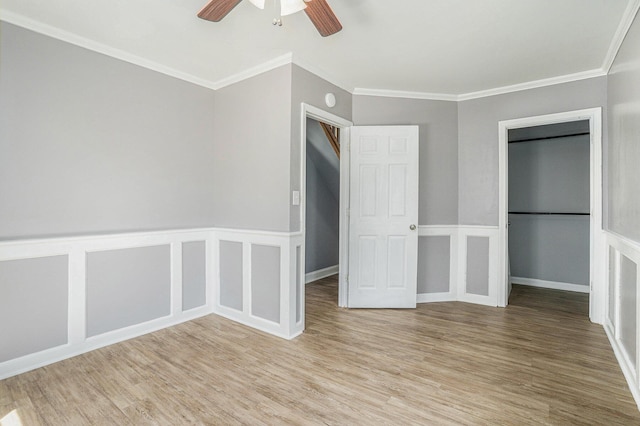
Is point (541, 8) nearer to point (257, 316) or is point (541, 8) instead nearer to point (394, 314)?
point (394, 314)

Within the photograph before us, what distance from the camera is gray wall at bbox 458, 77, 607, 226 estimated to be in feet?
11.0

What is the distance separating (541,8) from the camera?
213cm

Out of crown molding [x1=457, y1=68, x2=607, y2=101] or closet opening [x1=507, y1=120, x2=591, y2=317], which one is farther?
closet opening [x1=507, y1=120, x2=591, y2=317]

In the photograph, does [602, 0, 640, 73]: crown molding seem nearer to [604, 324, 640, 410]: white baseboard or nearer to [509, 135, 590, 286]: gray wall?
[509, 135, 590, 286]: gray wall

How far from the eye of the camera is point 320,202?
16.6ft

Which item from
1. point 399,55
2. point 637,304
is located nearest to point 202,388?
point 637,304

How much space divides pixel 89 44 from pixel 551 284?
5.90 m

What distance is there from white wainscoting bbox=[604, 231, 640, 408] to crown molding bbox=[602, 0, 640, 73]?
1.52m

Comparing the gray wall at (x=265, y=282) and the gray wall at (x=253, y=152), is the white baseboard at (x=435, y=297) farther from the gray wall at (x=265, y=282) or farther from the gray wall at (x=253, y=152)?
the gray wall at (x=253, y=152)

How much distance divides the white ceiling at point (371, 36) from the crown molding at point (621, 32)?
1 centimetres

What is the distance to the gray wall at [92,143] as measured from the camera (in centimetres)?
223

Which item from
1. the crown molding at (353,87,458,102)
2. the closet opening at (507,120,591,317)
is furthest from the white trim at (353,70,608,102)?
the closet opening at (507,120,591,317)

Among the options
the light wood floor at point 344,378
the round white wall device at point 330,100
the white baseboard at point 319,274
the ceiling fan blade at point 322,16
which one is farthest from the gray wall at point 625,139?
the white baseboard at point 319,274

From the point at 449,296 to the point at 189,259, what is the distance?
304 cm
